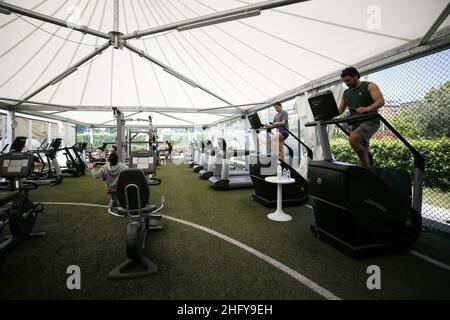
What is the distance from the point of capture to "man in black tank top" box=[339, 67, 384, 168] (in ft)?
7.97

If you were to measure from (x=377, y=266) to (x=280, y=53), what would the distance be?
4080 mm

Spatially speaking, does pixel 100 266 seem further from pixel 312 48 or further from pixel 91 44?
pixel 91 44

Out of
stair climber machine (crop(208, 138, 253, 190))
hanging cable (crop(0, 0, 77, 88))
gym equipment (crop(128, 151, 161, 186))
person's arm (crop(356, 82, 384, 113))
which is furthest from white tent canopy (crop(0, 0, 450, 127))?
stair climber machine (crop(208, 138, 253, 190))

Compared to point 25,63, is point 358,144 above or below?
below

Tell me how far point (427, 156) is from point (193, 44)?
528cm

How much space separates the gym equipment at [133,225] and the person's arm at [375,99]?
2389mm

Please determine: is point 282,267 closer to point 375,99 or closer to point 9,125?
point 375,99

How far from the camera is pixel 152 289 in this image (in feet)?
5.56

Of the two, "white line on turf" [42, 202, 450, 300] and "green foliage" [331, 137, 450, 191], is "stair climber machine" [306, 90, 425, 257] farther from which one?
"green foliage" [331, 137, 450, 191]

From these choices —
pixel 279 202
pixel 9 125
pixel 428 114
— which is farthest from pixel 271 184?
pixel 9 125

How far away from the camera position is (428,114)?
3.09 meters

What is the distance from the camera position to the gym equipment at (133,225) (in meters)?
1.90

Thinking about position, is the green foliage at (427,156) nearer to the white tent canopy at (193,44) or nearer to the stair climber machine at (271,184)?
the white tent canopy at (193,44)

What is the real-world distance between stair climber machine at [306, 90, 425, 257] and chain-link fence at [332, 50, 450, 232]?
0.94m
